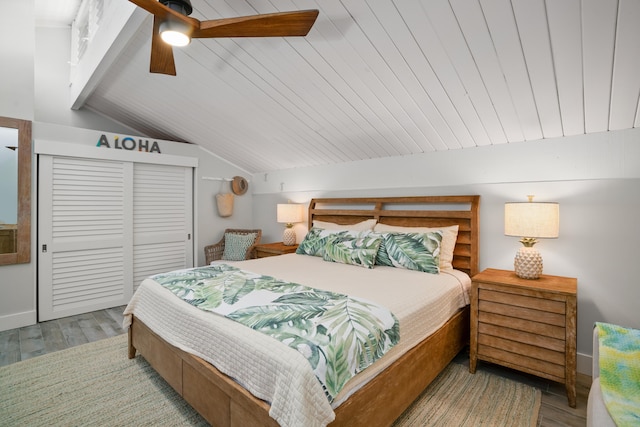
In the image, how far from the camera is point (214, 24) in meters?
1.68

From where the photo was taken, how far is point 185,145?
4336mm

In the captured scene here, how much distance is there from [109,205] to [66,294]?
1.08 metres

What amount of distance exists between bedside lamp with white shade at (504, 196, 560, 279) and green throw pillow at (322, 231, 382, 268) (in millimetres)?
1050

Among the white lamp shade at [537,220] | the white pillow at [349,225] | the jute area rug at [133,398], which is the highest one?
the white lamp shade at [537,220]

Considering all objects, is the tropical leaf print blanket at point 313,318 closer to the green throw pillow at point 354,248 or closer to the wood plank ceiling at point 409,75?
the green throw pillow at point 354,248

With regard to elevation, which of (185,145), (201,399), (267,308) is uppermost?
(185,145)

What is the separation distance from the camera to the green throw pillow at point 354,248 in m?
2.72

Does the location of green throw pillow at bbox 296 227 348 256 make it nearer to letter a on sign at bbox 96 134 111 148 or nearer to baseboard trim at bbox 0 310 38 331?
letter a on sign at bbox 96 134 111 148

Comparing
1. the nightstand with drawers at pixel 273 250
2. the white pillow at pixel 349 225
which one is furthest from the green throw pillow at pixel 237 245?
the white pillow at pixel 349 225

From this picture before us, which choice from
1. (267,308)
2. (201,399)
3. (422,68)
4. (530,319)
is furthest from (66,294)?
(530,319)

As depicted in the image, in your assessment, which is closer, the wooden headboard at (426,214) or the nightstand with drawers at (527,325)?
the nightstand with drawers at (527,325)

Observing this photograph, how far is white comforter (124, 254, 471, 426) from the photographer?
1.18m

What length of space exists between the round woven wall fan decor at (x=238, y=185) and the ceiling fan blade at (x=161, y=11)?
10.6 ft

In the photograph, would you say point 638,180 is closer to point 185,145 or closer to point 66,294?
point 185,145
